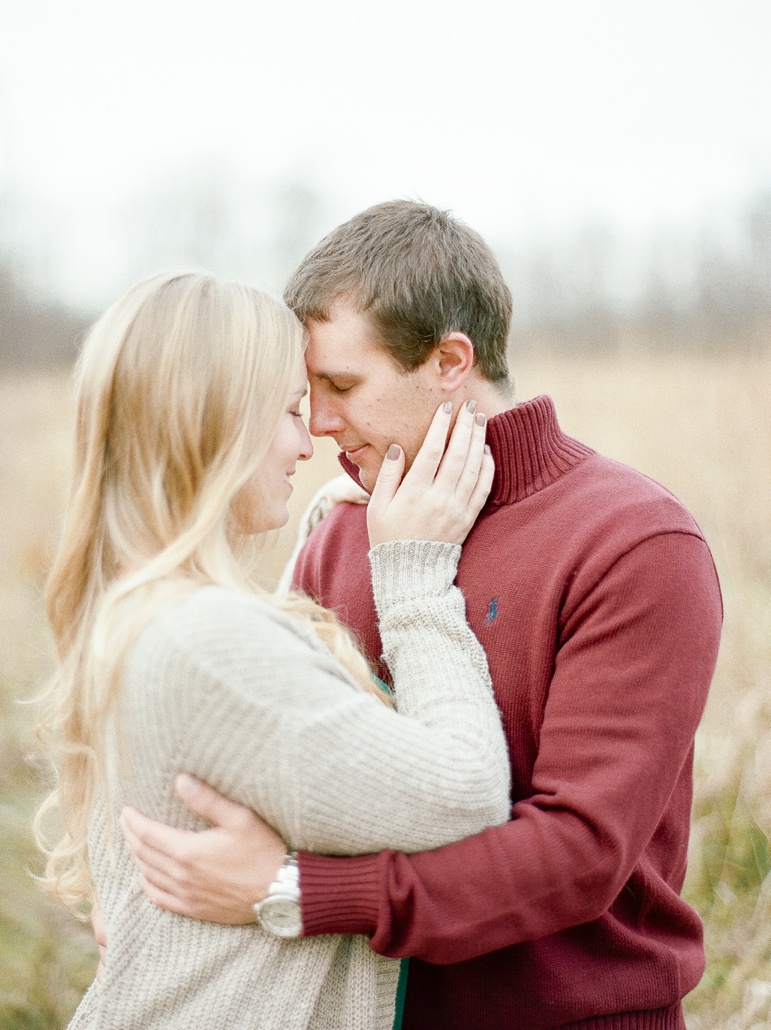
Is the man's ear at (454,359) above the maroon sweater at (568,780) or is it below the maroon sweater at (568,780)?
above

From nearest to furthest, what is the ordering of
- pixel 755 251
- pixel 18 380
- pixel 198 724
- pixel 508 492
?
pixel 198 724 < pixel 508 492 < pixel 18 380 < pixel 755 251

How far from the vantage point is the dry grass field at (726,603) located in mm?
2611

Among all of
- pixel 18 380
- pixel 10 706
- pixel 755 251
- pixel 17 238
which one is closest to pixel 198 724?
pixel 10 706

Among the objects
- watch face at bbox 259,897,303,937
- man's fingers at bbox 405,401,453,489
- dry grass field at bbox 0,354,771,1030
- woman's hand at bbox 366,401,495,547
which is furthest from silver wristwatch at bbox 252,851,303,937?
dry grass field at bbox 0,354,771,1030

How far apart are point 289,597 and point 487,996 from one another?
26.1 inches

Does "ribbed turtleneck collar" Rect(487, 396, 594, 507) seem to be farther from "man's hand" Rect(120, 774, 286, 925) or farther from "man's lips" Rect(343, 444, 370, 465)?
"man's hand" Rect(120, 774, 286, 925)

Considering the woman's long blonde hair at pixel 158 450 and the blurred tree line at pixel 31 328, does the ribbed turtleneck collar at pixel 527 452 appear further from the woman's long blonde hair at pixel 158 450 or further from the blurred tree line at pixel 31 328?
the blurred tree line at pixel 31 328

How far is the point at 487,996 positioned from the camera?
57.1 inches

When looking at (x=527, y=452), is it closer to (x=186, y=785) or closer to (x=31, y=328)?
(x=186, y=785)

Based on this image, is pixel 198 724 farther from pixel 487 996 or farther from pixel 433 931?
pixel 487 996

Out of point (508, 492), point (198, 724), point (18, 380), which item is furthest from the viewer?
point (18, 380)

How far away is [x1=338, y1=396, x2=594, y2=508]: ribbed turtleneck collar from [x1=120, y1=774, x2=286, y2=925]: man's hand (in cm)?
72

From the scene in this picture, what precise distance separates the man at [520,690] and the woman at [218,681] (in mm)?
62

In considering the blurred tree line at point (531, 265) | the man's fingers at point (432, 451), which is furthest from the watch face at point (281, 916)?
the blurred tree line at point (531, 265)
